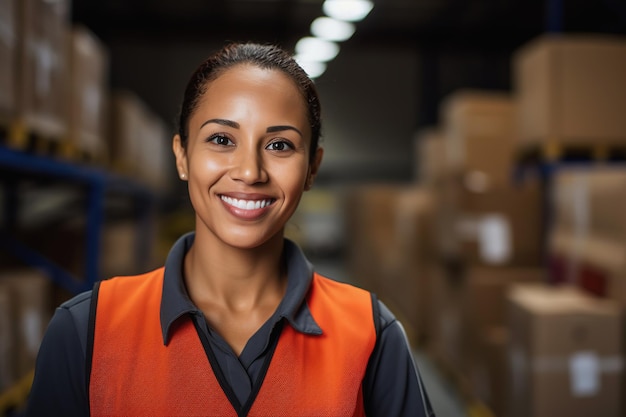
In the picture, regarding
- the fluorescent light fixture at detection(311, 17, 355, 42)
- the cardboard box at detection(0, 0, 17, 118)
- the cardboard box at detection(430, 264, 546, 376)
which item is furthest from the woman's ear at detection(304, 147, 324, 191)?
the fluorescent light fixture at detection(311, 17, 355, 42)

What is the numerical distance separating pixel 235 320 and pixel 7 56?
225 cm

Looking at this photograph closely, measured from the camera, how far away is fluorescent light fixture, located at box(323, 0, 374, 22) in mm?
8062

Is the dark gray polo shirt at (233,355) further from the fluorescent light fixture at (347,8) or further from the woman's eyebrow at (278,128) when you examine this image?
the fluorescent light fixture at (347,8)

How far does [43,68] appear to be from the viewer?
3334mm

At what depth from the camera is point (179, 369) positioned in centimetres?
115

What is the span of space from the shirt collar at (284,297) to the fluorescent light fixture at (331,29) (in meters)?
8.13

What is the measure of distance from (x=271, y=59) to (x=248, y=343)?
631 mm

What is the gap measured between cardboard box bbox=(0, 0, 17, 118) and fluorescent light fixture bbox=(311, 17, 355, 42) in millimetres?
6608

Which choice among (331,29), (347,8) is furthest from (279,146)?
(331,29)

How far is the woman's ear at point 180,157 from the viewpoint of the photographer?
4.27 feet

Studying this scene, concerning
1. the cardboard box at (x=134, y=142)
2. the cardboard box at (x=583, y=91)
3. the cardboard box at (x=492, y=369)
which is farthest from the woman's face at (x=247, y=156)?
the cardboard box at (x=134, y=142)

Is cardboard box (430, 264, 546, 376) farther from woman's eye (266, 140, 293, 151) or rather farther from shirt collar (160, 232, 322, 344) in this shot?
woman's eye (266, 140, 293, 151)

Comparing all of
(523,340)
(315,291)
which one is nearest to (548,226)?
(523,340)

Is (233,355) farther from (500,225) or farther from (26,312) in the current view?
(500,225)
